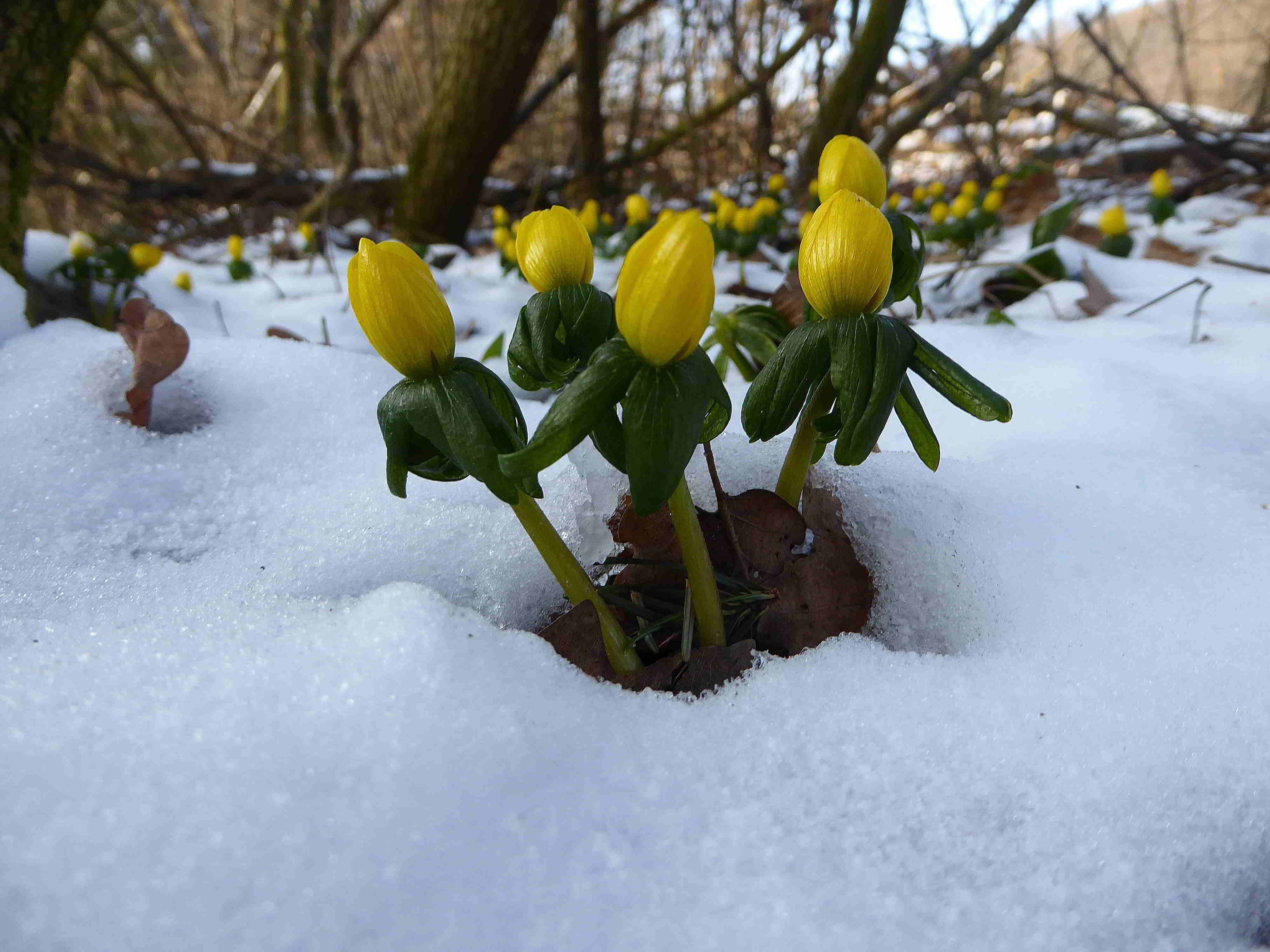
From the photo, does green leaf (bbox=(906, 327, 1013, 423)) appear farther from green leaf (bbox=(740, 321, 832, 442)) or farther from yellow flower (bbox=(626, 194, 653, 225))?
yellow flower (bbox=(626, 194, 653, 225))

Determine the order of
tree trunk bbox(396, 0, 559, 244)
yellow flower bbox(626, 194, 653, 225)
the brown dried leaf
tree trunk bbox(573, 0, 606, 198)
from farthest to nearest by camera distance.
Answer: tree trunk bbox(573, 0, 606, 198) < tree trunk bbox(396, 0, 559, 244) < yellow flower bbox(626, 194, 653, 225) < the brown dried leaf

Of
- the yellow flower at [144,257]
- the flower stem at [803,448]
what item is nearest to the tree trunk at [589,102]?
the yellow flower at [144,257]

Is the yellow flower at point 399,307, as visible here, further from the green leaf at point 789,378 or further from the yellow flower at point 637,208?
the yellow flower at point 637,208

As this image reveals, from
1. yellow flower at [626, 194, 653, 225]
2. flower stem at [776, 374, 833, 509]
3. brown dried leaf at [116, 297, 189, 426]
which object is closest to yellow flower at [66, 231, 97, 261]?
brown dried leaf at [116, 297, 189, 426]

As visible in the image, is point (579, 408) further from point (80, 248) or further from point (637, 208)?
point (80, 248)

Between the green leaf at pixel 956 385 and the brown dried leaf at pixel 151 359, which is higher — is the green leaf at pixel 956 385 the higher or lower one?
the higher one
